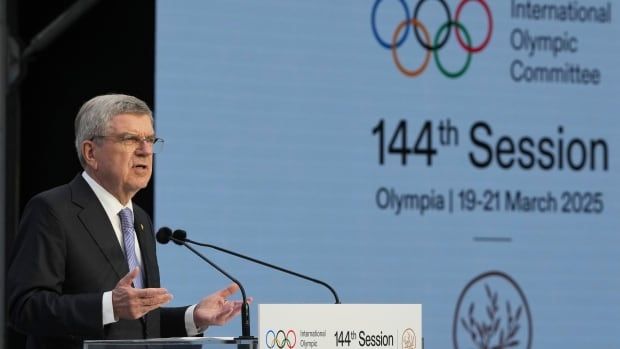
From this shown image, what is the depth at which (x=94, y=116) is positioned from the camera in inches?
139

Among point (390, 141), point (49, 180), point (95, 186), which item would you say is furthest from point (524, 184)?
point (95, 186)

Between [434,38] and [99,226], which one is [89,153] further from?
[434,38]

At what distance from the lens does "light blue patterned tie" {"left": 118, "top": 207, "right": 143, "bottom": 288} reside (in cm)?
→ 355

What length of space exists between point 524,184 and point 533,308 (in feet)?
2.09

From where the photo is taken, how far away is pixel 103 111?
3.52 m

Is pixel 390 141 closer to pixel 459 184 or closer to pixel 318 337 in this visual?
pixel 459 184

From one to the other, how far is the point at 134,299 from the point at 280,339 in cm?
36

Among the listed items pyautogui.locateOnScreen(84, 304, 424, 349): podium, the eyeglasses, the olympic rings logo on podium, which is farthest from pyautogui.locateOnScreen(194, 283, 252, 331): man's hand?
the olympic rings logo on podium

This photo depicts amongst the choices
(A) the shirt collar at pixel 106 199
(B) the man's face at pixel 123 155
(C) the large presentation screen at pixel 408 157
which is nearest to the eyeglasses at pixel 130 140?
(B) the man's face at pixel 123 155

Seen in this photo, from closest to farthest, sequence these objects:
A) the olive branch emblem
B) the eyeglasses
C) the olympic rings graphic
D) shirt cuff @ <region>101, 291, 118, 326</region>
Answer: the olympic rings graphic, shirt cuff @ <region>101, 291, 118, 326</region>, the eyeglasses, the olive branch emblem

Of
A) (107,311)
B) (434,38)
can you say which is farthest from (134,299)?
(434,38)

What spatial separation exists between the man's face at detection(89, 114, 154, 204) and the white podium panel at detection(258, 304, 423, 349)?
71 cm

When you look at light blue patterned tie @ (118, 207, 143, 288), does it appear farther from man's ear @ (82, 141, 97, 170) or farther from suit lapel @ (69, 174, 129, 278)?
man's ear @ (82, 141, 97, 170)

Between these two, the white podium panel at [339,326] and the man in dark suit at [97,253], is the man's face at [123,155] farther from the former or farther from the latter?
the white podium panel at [339,326]
